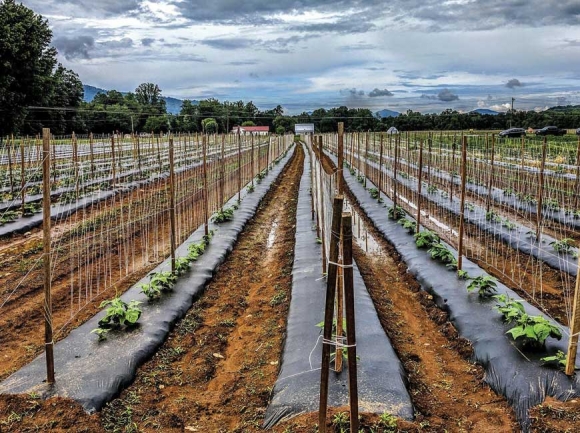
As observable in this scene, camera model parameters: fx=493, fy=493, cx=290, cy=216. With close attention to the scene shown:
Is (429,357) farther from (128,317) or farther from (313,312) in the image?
(128,317)

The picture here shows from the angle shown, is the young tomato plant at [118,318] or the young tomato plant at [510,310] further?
the young tomato plant at [118,318]

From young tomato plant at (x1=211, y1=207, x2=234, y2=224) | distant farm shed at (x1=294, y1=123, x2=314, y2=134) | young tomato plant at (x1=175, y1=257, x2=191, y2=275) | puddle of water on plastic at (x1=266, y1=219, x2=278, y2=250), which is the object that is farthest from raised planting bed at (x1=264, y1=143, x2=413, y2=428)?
distant farm shed at (x1=294, y1=123, x2=314, y2=134)

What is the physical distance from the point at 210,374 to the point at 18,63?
102 feet

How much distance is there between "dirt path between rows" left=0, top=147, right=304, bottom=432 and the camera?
3875 millimetres

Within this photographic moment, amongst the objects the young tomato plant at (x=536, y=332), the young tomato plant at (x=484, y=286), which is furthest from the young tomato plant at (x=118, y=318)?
the young tomato plant at (x=484, y=286)

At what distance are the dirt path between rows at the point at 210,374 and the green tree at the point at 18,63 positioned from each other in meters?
26.5

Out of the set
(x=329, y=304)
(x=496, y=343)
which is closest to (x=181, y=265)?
(x=496, y=343)

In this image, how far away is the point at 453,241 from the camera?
9.95 metres

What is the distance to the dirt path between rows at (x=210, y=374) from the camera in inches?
153

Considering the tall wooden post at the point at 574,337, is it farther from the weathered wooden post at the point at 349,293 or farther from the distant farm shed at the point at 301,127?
the distant farm shed at the point at 301,127

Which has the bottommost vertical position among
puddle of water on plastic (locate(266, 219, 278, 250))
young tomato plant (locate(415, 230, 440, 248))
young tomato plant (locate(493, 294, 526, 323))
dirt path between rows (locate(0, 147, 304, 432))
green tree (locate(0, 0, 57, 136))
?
dirt path between rows (locate(0, 147, 304, 432))

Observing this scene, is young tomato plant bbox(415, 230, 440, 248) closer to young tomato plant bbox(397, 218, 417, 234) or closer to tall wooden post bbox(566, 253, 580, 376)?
young tomato plant bbox(397, 218, 417, 234)

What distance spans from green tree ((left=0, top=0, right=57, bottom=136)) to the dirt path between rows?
87.0 ft

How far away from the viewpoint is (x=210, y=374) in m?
4.90
